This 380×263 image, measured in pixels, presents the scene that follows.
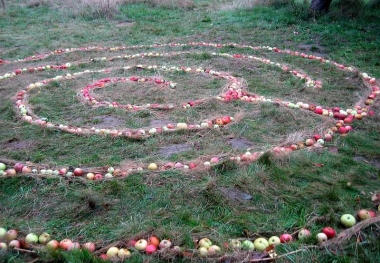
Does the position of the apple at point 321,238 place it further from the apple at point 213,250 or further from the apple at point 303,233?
the apple at point 213,250

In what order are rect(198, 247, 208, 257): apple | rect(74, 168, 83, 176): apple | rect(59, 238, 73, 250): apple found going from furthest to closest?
1. rect(74, 168, 83, 176): apple
2. rect(59, 238, 73, 250): apple
3. rect(198, 247, 208, 257): apple

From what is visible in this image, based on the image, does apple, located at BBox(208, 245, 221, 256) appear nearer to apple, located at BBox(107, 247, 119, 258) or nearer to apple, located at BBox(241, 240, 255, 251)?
apple, located at BBox(241, 240, 255, 251)

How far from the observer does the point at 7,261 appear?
2.97 meters

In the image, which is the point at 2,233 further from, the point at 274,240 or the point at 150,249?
the point at 274,240

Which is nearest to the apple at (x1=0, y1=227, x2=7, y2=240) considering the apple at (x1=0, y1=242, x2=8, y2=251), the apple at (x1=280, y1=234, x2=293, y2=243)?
the apple at (x1=0, y1=242, x2=8, y2=251)

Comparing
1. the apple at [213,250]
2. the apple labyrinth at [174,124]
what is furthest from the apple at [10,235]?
the apple at [213,250]

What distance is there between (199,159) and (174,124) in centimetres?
122

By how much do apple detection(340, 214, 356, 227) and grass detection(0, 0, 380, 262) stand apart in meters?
0.06

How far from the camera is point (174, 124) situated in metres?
5.48

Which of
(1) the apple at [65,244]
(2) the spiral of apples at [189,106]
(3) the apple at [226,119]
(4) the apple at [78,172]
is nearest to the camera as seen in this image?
(1) the apple at [65,244]

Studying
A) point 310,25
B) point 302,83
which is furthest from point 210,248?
point 310,25

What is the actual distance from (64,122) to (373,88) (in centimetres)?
544

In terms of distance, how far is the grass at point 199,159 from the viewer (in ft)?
A: 10.8

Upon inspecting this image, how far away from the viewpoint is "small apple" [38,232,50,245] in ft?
10.4
